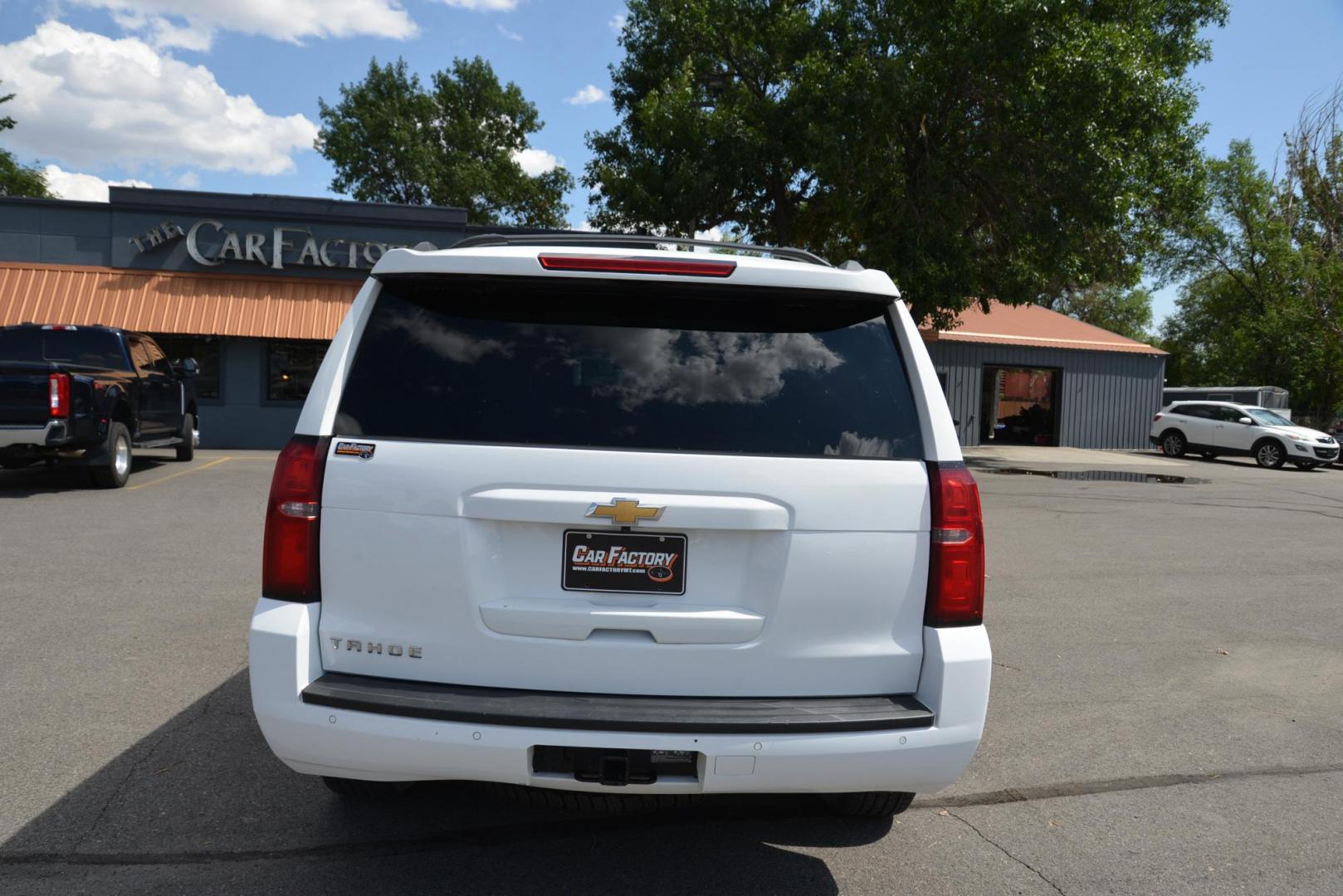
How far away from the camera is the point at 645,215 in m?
24.8

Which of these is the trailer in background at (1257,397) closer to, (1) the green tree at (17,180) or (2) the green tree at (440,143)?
(2) the green tree at (440,143)

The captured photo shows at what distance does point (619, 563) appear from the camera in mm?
2824

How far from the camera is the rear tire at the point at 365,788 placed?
133 inches

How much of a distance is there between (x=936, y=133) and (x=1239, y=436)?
41.2 feet

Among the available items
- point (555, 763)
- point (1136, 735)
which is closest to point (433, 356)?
point (555, 763)

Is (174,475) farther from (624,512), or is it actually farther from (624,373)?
(624,512)

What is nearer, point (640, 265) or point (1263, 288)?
point (640, 265)

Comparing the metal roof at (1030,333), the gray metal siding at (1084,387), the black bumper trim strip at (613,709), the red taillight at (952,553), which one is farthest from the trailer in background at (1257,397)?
the black bumper trim strip at (613,709)

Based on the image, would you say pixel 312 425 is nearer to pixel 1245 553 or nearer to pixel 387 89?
pixel 1245 553

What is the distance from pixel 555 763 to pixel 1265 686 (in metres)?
4.90

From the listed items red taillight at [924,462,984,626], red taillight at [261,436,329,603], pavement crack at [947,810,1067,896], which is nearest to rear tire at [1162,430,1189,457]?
pavement crack at [947,810,1067,896]

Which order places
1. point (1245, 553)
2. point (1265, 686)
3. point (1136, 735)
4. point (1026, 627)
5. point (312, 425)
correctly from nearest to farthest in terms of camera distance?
point (312, 425), point (1136, 735), point (1265, 686), point (1026, 627), point (1245, 553)

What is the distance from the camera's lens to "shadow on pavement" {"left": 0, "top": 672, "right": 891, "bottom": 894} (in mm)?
3197

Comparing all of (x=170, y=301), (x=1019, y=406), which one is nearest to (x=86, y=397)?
Answer: (x=170, y=301)
